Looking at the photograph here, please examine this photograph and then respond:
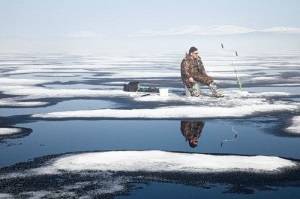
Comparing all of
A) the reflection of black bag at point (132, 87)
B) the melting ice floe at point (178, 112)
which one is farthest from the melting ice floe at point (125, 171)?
the reflection of black bag at point (132, 87)

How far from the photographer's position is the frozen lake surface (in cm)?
787

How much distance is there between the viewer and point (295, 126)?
12.6 meters

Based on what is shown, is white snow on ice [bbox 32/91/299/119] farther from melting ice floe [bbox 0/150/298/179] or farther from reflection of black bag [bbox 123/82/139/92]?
melting ice floe [bbox 0/150/298/179]

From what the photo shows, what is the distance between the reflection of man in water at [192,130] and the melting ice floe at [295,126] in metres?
2.00

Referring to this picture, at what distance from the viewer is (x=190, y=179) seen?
27.1 feet

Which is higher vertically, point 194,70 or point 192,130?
point 194,70

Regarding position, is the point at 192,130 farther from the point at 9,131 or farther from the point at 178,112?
the point at 9,131

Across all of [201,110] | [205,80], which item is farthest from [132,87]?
[201,110]

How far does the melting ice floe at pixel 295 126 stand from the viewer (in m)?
12.1

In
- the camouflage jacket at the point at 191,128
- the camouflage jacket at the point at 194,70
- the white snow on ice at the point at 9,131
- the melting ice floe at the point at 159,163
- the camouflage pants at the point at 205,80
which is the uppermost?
the camouflage jacket at the point at 194,70

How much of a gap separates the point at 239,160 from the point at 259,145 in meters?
1.57

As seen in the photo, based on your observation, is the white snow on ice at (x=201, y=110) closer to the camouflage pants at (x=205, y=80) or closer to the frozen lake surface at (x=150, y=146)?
the frozen lake surface at (x=150, y=146)

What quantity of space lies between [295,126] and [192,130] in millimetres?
2429

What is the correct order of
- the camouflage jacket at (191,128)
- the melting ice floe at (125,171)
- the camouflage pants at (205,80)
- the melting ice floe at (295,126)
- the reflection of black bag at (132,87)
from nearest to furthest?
the melting ice floe at (125,171) < the camouflage jacket at (191,128) < the melting ice floe at (295,126) < the camouflage pants at (205,80) < the reflection of black bag at (132,87)
